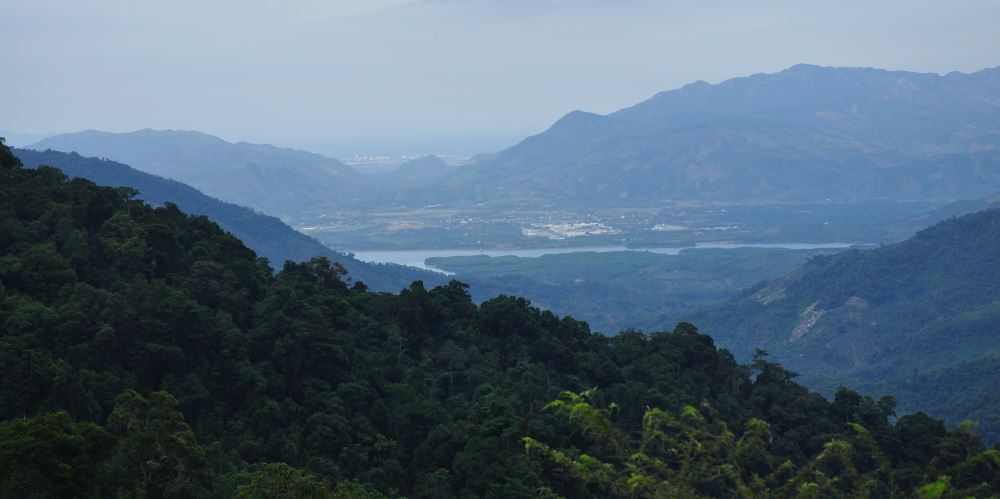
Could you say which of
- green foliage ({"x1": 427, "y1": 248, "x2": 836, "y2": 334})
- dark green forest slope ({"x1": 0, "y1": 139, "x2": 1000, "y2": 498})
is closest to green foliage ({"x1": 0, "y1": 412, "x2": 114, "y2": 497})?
dark green forest slope ({"x1": 0, "y1": 139, "x2": 1000, "y2": 498})

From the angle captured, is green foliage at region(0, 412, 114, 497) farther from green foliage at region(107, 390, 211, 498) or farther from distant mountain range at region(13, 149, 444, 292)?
distant mountain range at region(13, 149, 444, 292)

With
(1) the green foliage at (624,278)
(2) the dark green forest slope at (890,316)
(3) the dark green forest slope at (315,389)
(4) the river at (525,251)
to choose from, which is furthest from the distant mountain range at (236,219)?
(3) the dark green forest slope at (315,389)

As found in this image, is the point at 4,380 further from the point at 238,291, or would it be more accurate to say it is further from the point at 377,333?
the point at 377,333

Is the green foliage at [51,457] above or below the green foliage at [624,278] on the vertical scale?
above

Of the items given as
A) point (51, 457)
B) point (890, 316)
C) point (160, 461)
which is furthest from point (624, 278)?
point (51, 457)

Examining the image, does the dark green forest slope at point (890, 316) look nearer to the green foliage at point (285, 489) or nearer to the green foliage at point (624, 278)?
the green foliage at point (624, 278)

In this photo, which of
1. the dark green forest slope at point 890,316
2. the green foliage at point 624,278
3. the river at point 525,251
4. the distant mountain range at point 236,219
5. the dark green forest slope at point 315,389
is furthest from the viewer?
the river at point 525,251
